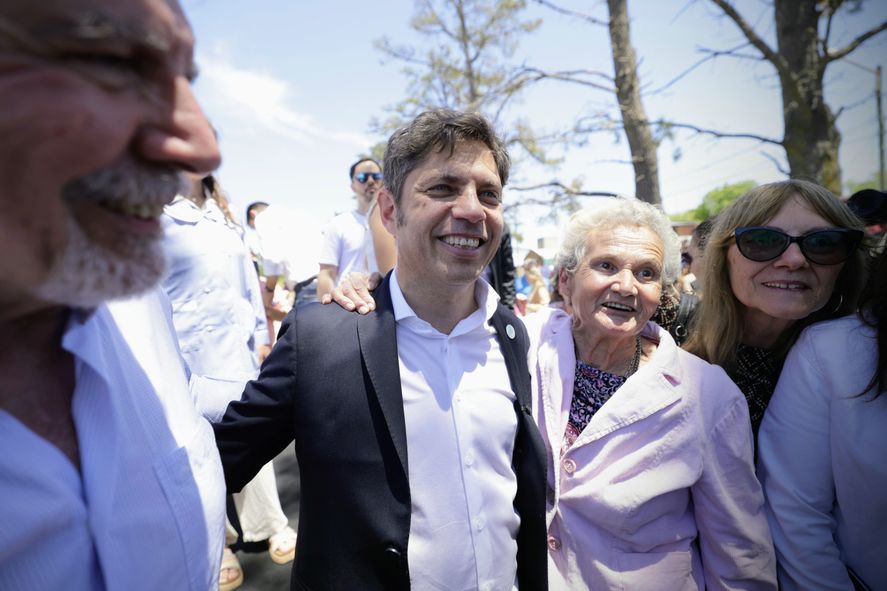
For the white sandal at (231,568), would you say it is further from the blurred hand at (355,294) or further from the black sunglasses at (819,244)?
the black sunglasses at (819,244)

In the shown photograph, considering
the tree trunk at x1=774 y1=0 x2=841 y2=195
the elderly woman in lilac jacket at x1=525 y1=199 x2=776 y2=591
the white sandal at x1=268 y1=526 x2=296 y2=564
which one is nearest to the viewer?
the elderly woman in lilac jacket at x1=525 y1=199 x2=776 y2=591

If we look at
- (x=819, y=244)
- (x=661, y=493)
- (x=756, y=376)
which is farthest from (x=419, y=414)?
(x=819, y=244)

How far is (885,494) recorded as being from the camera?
1.43 m

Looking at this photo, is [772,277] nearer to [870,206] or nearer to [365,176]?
[870,206]

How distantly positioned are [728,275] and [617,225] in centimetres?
70

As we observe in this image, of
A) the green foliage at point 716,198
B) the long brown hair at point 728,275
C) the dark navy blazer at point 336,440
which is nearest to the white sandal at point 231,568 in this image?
the dark navy blazer at point 336,440

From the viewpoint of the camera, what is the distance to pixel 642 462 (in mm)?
1595

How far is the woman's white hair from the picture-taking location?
192cm

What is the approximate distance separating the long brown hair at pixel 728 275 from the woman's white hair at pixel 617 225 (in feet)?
0.68

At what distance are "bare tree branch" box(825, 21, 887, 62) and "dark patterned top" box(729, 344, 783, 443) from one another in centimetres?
428

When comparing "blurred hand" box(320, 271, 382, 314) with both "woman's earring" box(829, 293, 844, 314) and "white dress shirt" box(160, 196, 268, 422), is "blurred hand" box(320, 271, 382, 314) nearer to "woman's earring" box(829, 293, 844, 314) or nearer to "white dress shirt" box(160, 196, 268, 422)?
"white dress shirt" box(160, 196, 268, 422)

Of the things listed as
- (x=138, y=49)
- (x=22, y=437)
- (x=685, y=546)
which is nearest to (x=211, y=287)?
(x=22, y=437)

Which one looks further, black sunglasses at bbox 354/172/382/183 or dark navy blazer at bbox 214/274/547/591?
black sunglasses at bbox 354/172/382/183

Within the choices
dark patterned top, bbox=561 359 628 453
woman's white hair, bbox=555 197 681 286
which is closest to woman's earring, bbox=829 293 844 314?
woman's white hair, bbox=555 197 681 286
